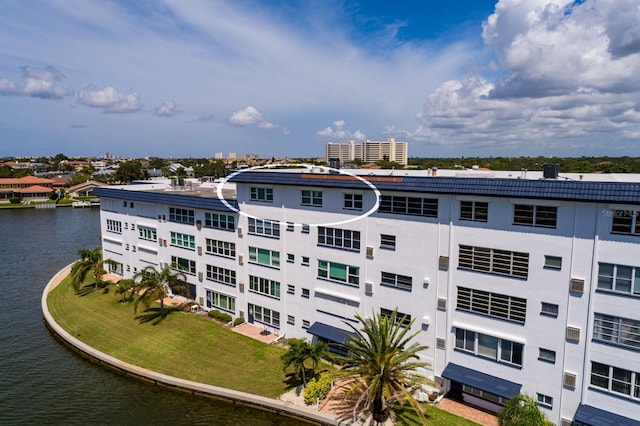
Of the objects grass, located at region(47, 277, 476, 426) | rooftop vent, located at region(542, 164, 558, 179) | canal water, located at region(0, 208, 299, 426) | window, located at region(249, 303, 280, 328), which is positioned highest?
rooftop vent, located at region(542, 164, 558, 179)

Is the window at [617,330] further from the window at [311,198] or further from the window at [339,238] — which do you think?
the window at [311,198]

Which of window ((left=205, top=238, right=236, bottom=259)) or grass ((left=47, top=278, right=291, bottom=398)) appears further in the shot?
window ((left=205, top=238, right=236, bottom=259))

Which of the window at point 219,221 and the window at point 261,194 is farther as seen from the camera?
the window at point 219,221

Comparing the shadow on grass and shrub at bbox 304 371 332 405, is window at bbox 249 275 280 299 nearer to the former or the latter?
the shadow on grass

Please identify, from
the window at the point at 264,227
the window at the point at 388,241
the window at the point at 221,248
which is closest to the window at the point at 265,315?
the window at the point at 221,248

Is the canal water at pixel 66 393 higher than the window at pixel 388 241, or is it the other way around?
the window at pixel 388 241

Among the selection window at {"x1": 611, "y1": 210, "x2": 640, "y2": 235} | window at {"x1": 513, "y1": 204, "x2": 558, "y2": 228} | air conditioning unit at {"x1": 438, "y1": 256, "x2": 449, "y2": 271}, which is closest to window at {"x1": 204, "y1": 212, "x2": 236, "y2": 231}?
air conditioning unit at {"x1": 438, "y1": 256, "x2": 449, "y2": 271}
